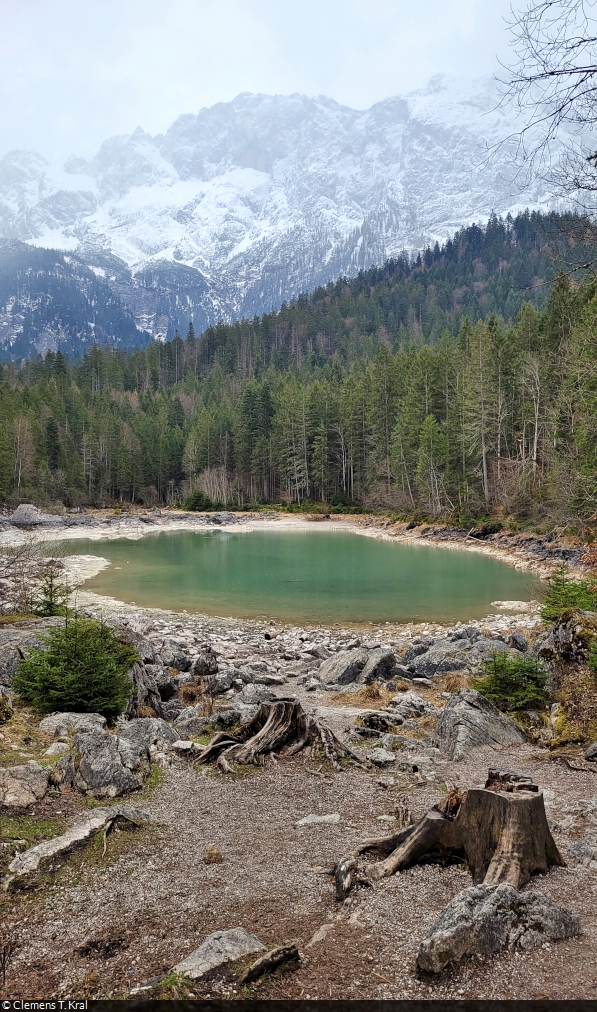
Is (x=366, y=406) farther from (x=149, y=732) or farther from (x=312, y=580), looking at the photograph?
(x=149, y=732)

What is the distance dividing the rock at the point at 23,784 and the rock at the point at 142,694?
270cm

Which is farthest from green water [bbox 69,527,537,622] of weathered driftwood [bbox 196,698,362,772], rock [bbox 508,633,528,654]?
weathered driftwood [bbox 196,698,362,772]

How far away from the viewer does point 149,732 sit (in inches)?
283

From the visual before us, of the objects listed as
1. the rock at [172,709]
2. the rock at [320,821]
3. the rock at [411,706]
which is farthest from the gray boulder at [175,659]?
the rock at [320,821]

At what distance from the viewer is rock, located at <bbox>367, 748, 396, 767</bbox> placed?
6.76 meters

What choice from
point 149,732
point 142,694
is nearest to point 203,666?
point 142,694

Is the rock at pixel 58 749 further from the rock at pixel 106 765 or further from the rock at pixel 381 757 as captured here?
the rock at pixel 381 757

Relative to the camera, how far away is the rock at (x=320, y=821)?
502 centimetres

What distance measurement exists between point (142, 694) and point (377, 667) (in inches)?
209

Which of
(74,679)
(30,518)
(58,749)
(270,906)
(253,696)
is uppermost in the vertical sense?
(74,679)

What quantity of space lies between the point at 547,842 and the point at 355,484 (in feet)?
222

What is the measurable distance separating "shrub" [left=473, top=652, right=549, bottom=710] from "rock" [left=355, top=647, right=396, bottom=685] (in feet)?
10.2

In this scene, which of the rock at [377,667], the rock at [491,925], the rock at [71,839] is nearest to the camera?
the rock at [491,925]

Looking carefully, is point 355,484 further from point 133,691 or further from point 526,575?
point 133,691
